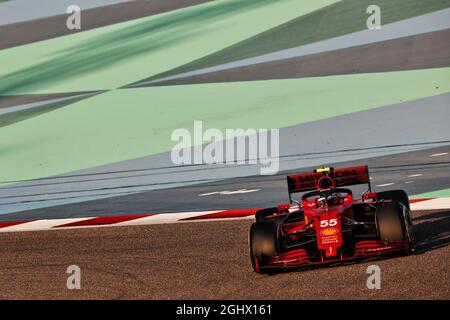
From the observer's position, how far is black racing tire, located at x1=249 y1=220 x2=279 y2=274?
11773 millimetres

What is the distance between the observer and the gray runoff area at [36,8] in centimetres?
3841

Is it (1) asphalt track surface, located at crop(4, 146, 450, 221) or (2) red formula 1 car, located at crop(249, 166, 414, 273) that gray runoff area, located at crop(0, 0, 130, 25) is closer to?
(1) asphalt track surface, located at crop(4, 146, 450, 221)

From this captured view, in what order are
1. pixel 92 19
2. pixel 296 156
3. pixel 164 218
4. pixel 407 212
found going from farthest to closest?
pixel 92 19
pixel 296 156
pixel 164 218
pixel 407 212

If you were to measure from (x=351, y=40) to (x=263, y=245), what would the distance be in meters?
21.0

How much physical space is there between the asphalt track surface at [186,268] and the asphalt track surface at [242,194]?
7.98 feet

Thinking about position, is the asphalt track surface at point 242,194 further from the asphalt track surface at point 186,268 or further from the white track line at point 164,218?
the asphalt track surface at point 186,268

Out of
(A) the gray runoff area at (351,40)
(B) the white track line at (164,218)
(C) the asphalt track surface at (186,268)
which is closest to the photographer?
(C) the asphalt track surface at (186,268)

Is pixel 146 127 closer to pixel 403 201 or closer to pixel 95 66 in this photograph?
pixel 95 66

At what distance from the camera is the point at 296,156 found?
76.6ft

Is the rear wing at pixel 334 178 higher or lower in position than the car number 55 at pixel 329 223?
higher
